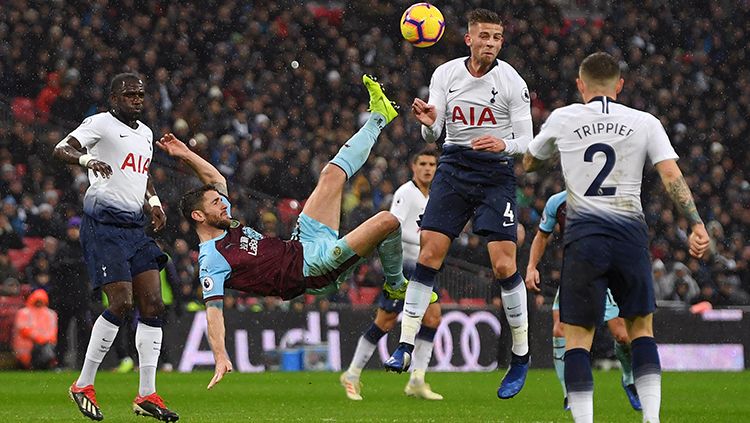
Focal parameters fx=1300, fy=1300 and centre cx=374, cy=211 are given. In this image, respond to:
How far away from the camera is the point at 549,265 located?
69.7 feet

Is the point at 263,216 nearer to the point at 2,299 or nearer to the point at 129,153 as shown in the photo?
the point at 2,299

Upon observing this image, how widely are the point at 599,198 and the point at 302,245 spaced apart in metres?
3.11

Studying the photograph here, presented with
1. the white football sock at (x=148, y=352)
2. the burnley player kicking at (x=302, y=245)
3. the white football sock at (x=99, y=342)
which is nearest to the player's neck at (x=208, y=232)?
the burnley player kicking at (x=302, y=245)

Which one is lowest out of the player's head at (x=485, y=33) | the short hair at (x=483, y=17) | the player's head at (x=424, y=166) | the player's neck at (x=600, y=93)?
the player's neck at (x=600, y=93)

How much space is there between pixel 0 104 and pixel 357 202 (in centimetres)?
600

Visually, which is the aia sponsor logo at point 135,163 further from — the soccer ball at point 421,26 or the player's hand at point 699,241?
the player's hand at point 699,241

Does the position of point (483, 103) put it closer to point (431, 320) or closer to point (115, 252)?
point (115, 252)

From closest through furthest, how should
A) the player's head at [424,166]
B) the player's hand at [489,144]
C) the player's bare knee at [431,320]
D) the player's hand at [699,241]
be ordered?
the player's hand at [699,241], the player's hand at [489,144], the player's bare knee at [431,320], the player's head at [424,166]

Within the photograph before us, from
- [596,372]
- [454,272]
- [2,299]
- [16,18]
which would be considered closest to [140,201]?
[2,299]

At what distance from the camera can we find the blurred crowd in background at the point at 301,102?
20.3 meters

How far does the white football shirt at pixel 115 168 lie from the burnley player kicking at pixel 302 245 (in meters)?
0.61

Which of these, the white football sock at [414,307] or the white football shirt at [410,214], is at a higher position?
the white football shirt at [410,214]

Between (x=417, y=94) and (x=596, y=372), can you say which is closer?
(x=596, y=372)

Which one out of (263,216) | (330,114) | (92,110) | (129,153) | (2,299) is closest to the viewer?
(129,153)
